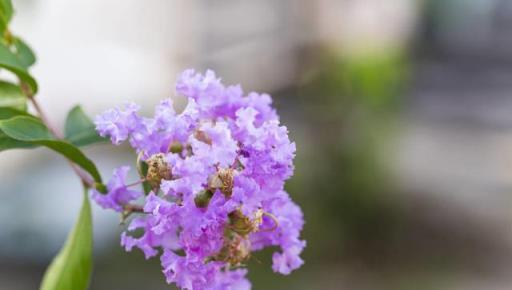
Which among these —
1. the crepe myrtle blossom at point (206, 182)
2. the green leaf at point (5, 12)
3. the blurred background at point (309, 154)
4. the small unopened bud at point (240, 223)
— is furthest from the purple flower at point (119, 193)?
the blurred background at point (309, 154)

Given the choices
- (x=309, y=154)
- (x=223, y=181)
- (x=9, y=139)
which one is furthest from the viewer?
(x=309, y=154)

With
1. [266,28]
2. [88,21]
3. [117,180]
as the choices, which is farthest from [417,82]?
[117,180]

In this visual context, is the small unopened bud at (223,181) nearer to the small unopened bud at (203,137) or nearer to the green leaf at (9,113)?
the small unopened bud at (203,137)

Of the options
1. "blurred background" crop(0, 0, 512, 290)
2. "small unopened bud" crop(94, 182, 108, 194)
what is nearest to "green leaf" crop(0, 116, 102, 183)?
"small unopened bud" crop(94, 182, 108, 194)

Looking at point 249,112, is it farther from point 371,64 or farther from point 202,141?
point 371,64

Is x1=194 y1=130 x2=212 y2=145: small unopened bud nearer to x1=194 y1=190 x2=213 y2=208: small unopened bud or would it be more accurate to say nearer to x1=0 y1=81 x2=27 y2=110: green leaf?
x1=194 y1=190 x2=213 y2=208: small unopened bud

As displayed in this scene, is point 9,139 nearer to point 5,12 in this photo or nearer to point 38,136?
point 38,136

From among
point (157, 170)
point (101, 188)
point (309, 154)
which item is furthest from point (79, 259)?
point (309, 154)
